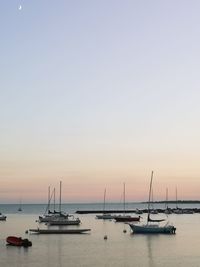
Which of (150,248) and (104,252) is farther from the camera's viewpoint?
(150,248)

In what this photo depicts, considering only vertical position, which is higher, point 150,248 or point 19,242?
point 19,242

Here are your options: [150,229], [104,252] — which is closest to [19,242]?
[104,252]

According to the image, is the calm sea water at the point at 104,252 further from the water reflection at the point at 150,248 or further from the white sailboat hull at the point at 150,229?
the white sailboat hull at the point at 150,229

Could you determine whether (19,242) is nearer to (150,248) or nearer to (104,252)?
(104,252)

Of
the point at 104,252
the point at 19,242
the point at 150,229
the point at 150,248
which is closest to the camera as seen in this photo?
the point at 104,252

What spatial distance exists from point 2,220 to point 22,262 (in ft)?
306

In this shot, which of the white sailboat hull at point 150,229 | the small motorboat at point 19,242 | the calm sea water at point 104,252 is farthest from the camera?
the white sailboat hull at point 150,229

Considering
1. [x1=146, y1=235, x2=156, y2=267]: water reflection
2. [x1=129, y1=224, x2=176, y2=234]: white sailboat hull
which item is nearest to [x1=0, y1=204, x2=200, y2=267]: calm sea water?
[x1=146, y1=235, x2=156, y2=267]: water reflection

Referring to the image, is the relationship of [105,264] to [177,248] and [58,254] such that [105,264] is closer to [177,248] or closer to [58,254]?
[58,254]

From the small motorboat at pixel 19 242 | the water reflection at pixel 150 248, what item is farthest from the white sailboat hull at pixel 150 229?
the small motorboat at pixel 19 242

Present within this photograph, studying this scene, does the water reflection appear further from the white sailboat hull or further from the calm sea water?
the white sailboat hull

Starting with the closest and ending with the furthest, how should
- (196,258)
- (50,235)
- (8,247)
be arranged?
(196,258), (8,247), (50,235)

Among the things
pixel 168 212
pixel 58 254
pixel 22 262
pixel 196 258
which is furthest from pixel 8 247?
pixel 168 212

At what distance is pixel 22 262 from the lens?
1943 inches
